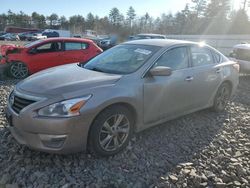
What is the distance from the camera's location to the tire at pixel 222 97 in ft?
18.6

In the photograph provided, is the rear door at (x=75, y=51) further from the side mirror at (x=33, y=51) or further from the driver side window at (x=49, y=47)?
the side mirror at (x=33, y=51)

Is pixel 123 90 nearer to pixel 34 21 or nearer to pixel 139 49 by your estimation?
pixel 139 49

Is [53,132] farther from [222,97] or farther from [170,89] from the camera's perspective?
[222,97]

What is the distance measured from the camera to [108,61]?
4.55 metres

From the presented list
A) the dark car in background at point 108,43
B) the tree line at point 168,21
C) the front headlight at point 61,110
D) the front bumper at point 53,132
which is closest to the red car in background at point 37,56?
the front bumper at point 53,132

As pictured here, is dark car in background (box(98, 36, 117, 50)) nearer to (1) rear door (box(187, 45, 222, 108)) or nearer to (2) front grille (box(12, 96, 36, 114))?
(1) rear door (box(187, 45, 222, 108))

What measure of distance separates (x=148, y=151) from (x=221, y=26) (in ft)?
160

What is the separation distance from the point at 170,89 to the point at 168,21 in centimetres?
6125

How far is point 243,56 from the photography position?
A: 11.3 metres

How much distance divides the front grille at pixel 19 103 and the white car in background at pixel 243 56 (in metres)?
9.55

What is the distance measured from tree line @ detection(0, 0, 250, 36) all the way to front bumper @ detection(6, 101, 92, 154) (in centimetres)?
2838

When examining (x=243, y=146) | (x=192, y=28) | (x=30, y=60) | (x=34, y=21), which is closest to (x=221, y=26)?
(x=192, y=28)

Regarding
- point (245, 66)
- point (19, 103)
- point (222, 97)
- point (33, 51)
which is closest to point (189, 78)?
point (222, 97)

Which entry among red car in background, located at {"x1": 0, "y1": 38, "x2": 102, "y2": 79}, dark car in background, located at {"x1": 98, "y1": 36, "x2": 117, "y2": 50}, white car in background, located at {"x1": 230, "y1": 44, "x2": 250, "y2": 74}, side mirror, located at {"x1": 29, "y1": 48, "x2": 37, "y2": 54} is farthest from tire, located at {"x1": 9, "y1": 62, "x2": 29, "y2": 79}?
dark car in background, located at {"x1": 98, "y1": 36, "x2": 117, "y2": 50}
